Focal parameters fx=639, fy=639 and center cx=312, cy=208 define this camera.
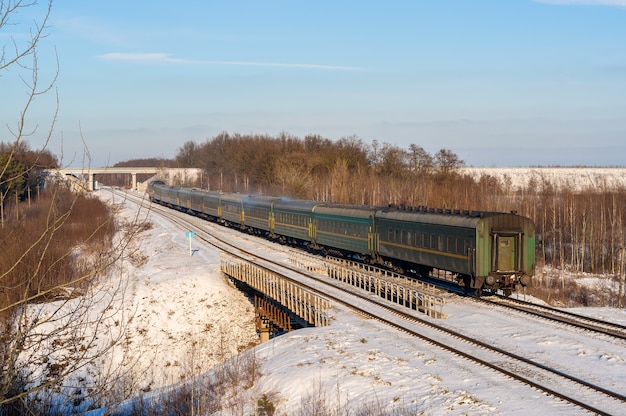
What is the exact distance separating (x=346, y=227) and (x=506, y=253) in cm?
1284

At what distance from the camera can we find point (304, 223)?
41.3 m

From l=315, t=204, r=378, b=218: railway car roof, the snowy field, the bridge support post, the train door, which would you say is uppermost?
l=315, t=204, r=378, b=218: railway car roof

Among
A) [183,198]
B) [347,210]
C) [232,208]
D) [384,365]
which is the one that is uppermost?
[347,210]

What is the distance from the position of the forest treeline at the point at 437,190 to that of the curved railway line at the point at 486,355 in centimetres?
1723

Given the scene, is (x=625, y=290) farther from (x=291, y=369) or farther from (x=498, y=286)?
(x=291, y=369)

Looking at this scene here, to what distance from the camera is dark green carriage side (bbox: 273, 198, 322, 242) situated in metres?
40.8

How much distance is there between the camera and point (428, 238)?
86.4ft

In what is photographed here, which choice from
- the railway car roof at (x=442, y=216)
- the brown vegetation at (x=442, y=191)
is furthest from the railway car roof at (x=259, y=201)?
the railway car roof at (x=442, y=216)

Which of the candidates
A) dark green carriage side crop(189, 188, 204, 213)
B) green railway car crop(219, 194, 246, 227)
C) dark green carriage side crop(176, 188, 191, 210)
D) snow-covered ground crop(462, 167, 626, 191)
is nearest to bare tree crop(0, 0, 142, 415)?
green railway car crop(219, 194, 246, 227)

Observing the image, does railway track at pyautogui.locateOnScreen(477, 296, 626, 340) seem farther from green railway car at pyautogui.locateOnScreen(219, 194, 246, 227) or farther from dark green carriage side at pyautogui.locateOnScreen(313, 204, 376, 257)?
green railway car at pyautogui.locateOnScreen(219, 194, 246, 227)

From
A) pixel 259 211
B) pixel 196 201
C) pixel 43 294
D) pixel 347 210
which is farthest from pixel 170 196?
pixel 43 294

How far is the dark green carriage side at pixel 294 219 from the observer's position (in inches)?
1606

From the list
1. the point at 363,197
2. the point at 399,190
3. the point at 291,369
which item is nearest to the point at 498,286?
the point at 291,369

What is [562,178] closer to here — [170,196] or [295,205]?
[170,196]
